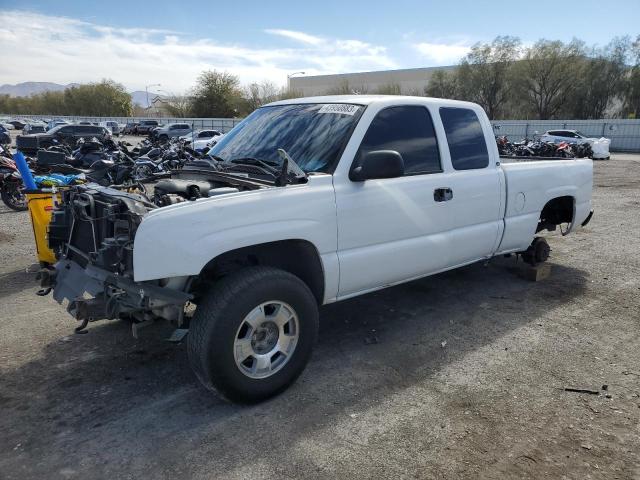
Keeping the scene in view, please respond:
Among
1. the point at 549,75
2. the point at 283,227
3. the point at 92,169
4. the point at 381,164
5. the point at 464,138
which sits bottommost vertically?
the point at 283,227

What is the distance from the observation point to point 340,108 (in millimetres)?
4043

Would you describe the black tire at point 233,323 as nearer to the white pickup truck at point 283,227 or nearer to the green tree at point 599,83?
the white pickup truck at point 283,227

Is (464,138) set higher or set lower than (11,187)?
higher

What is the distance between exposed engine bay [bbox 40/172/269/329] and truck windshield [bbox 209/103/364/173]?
0.47m

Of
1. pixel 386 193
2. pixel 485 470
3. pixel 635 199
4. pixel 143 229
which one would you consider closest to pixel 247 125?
pixel 386 193

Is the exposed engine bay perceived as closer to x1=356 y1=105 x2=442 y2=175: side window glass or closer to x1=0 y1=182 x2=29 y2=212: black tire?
x1=356 y1=105 x2=442 y2=175: side window glass

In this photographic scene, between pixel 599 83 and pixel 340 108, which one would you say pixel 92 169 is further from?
pixel 599 83

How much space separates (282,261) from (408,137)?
154 cm

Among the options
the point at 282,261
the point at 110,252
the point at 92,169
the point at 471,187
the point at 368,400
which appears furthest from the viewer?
the point at 92,169

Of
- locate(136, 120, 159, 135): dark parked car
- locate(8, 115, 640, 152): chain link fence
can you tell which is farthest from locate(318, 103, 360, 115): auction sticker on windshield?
locate(136, 120, 159, 135): dark parked car

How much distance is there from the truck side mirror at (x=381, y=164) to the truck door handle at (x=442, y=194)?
0.78m

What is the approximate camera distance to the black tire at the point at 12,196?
10.5 metres

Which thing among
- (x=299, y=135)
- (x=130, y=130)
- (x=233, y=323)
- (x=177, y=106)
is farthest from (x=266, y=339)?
(x=177, y=106)

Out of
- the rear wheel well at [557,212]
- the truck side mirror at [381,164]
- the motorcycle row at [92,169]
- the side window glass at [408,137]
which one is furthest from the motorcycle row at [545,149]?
the truck side mirror at [381,164]
